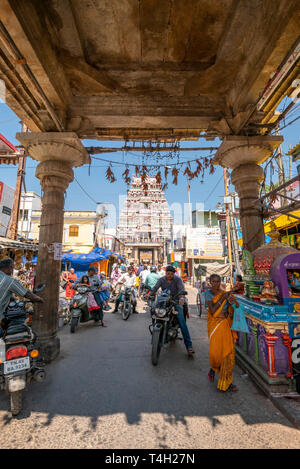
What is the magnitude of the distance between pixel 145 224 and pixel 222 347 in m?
37.4

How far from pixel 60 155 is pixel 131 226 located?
35.8m

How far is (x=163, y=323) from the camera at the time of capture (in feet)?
13.0

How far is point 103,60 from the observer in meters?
3.92

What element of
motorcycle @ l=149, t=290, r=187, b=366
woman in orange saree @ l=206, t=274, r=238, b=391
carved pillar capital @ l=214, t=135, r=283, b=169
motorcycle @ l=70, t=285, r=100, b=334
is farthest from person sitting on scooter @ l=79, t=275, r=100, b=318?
carved pillar capital @ l=214, t=135, r=283, b=169

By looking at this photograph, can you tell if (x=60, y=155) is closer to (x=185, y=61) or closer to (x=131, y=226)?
(x=185, y=61)

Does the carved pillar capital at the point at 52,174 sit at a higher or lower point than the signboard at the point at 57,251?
higher

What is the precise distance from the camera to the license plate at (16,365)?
8.02 feet

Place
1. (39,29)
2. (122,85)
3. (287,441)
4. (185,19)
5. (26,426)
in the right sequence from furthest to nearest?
(122,85)
(185,19)
(39,29)
(26,426)
(287,441)

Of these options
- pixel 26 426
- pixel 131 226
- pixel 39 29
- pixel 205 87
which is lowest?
pixel 26 426

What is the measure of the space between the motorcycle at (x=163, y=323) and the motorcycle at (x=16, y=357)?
175 centimetres

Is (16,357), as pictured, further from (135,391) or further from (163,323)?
(163,323)

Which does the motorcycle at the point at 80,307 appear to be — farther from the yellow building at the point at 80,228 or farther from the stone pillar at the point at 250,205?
the yellow building at the point at 80,228

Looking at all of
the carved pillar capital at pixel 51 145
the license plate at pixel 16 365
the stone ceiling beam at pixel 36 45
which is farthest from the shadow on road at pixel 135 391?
the stone ceiling beam at pixel 36 45

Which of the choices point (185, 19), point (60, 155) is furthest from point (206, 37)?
point (60, 155)
